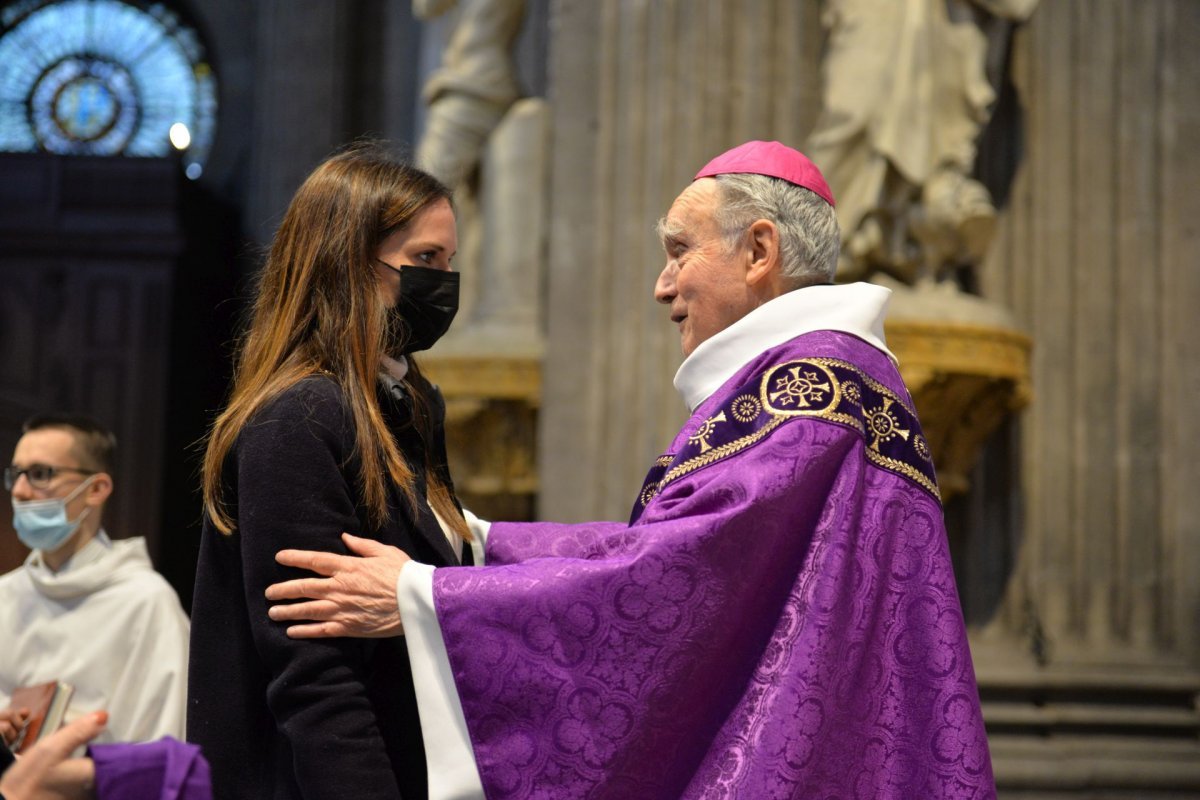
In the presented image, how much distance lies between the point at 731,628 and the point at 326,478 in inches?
23.8

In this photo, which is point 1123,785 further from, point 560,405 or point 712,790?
point 712,790

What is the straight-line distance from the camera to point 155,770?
3.02m

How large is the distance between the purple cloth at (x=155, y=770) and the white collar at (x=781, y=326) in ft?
3.87

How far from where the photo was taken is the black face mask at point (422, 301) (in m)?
2.44

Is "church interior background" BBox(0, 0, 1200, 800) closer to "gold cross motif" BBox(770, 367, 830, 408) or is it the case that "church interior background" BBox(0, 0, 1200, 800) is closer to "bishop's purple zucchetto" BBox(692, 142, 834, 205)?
"bishop's purple zucchetto" BBox(692, 142, 834, 205)

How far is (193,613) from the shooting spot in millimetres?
2326

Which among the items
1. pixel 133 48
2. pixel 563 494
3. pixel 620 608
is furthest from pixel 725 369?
pixel 133 48

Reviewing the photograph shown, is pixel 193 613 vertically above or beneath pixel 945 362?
beneath

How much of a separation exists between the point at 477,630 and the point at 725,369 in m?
0.61

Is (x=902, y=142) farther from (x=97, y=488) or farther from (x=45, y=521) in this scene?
(x=45, y=521)

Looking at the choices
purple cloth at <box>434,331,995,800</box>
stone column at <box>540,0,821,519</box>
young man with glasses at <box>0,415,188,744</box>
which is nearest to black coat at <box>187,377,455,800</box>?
purple cloth at <box>434,331,995,800</box>

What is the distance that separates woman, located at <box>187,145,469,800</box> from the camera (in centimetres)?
219

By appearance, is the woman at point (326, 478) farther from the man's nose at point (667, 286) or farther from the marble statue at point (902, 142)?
the marble statue at point (902, 142)

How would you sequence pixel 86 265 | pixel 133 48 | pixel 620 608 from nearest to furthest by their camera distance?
1. pixel 620 608
2. pixel 86 265
3. pixel 133 48
